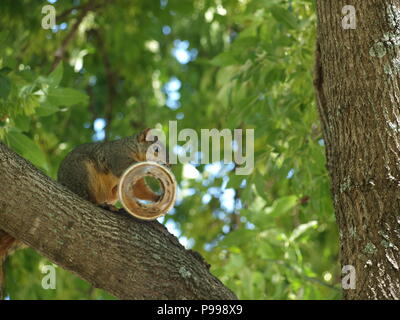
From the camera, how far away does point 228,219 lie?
238 inches

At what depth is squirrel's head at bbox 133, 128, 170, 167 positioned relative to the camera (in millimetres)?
3730

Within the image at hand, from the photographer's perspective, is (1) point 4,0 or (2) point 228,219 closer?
(1) point 4,0

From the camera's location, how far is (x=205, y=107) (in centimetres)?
Answer: 640

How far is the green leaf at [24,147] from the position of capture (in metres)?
3.46

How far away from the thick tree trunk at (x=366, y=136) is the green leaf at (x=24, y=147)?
1.60m

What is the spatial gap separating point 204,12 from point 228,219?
1.80 m

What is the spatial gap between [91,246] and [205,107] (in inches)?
158

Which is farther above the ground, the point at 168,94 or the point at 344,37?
the point at 168,94

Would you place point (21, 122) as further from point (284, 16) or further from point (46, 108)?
point (284, 16)

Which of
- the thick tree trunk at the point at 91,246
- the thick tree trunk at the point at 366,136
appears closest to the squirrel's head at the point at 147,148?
the thick tree trunk at the point at 91,246

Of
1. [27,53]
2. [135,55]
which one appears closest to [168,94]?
[135,55]

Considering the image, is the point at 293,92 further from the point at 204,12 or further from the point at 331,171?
the point at 204,12

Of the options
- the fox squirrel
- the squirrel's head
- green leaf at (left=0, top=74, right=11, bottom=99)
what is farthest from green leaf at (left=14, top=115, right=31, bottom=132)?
the squirrel's head
